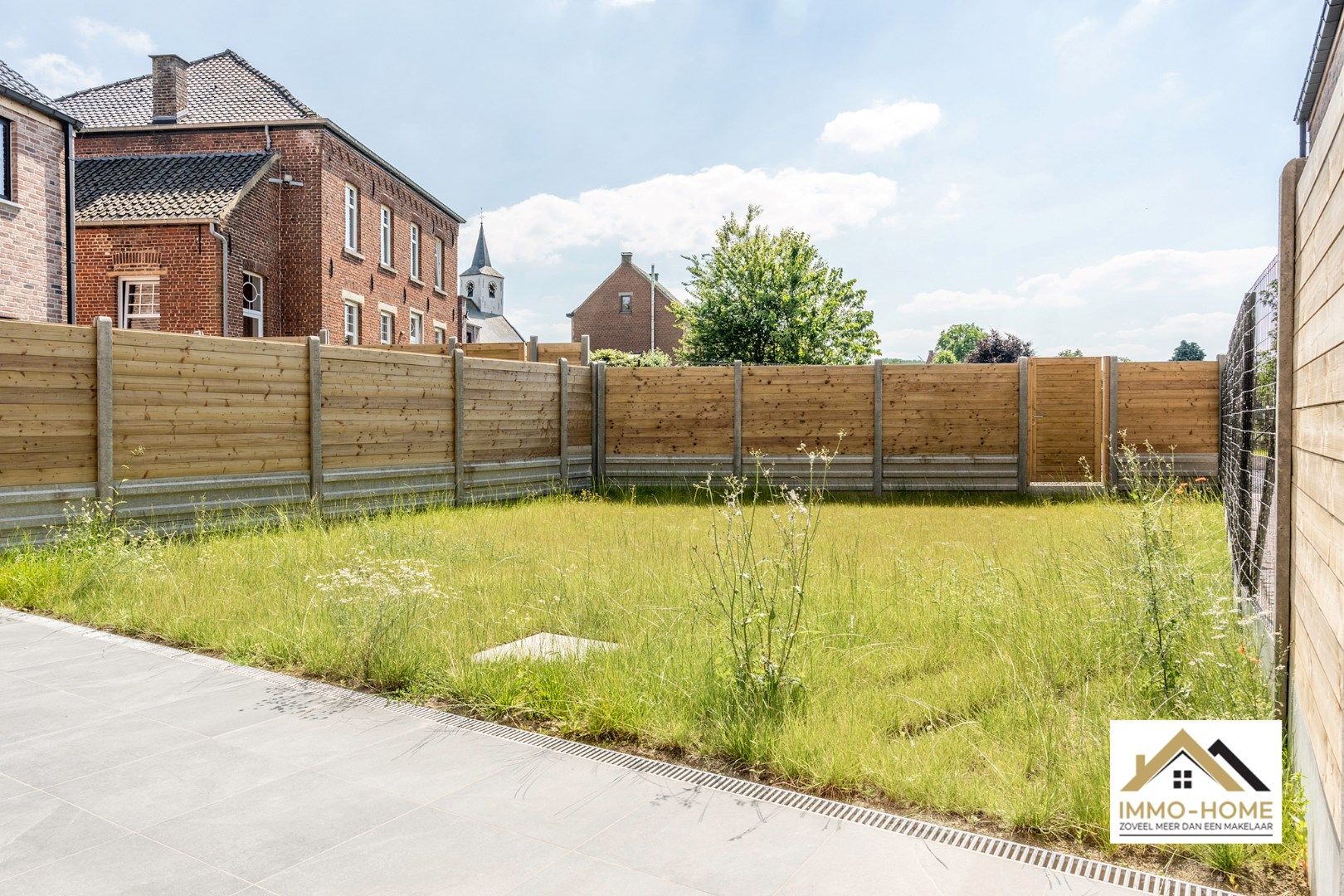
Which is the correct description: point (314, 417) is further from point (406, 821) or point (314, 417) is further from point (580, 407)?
point (406, 821)

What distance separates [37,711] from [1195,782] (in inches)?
181

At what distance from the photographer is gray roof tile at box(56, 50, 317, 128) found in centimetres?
2034

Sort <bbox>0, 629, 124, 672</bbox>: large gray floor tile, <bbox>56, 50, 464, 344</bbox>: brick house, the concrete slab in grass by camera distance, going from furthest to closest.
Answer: <bbox>56, 50, 464, 344</bbox>: brick house
<bbox>0, 629, 124, 672</bbox>: large gray floor tile
the concrete slab in grass

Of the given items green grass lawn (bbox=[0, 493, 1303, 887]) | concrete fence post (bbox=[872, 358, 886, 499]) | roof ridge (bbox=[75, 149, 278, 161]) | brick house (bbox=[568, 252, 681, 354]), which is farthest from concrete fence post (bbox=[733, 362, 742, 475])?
brick house (bbox=[568, 252, 681, 354])

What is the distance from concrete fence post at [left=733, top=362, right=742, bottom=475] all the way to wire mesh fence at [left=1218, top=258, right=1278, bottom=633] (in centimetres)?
878

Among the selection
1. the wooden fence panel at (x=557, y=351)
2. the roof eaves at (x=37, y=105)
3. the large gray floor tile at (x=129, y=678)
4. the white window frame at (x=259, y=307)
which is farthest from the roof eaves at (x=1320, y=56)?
the white window frame at (x=259, y=307)

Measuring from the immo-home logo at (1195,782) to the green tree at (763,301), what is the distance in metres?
22.3

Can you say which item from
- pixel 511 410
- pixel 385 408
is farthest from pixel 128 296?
pixel 385 408

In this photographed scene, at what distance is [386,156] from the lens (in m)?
23.0

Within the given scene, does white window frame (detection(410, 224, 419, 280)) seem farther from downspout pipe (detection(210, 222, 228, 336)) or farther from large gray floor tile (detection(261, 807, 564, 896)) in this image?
large gray floor tile (detection(261, 807, 564, 896))

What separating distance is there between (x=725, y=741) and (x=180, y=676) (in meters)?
2.80

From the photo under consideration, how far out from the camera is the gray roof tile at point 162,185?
17578mm

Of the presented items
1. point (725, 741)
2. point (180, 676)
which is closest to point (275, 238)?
point (180, 676)

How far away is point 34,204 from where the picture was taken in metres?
13.8
